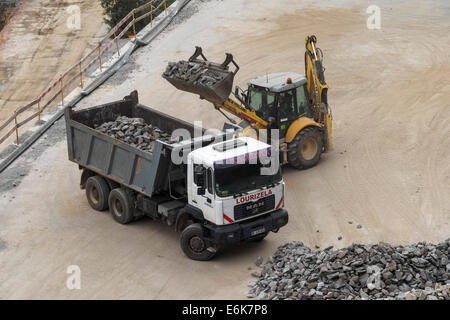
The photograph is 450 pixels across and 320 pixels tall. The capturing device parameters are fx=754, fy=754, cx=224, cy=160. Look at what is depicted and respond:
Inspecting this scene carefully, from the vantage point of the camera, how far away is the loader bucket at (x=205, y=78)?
1791 cm

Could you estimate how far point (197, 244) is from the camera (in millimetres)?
15805

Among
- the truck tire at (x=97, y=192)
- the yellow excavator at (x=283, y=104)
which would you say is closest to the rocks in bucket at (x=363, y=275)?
the truck tire at (x=97, y=192)

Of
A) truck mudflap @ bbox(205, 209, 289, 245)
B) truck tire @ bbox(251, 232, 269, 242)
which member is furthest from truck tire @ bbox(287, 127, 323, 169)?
truck mudflap @ bbox(205, 209, 289, 245)

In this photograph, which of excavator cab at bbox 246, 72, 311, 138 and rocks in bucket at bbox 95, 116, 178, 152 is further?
excavator cab at bbox 246, 72, 311, 138

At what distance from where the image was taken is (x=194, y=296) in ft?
47.9

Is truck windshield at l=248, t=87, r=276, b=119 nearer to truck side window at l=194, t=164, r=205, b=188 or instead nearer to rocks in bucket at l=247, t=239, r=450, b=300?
truck side window at l=194, t=164, r=205, b=188

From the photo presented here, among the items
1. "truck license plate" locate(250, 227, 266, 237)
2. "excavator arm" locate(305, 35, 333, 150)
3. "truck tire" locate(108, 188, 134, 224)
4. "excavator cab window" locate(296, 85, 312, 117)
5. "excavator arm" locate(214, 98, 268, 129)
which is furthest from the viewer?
"excavator arm" locate(305, 35, 333, 150)

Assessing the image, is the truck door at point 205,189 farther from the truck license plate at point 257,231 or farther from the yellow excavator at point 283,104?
the yellow excavator at point 283,104

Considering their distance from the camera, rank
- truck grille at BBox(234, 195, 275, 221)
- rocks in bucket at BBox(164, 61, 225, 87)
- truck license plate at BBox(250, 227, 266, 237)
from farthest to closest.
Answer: rocks in bucket at BBox(164, 61, 225, 87), truck license plate at BBox(250, 227, 266, 237), truck grille at BBox(234, 195, 275, 221)

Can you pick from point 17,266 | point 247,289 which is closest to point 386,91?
point 247,289

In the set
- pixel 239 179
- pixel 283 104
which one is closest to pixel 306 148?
pixel 283 104

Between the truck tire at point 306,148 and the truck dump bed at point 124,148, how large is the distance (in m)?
3.08

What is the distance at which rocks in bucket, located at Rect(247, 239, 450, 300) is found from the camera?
1344cm

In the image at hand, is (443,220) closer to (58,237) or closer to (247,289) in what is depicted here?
(247,289)
